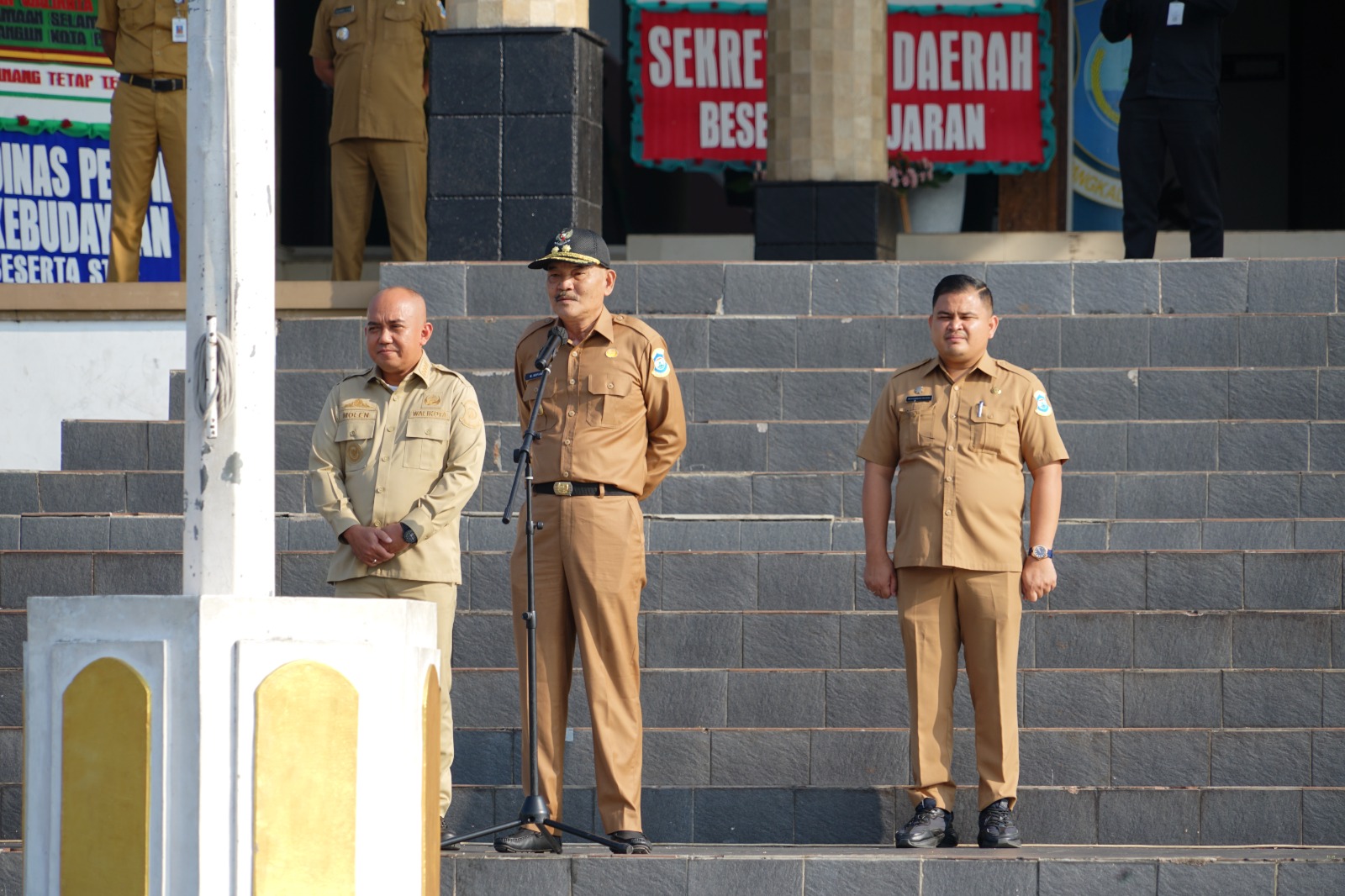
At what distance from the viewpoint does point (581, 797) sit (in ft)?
22.5

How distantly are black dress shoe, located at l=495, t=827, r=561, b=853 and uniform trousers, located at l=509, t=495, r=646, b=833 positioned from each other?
0.42ft

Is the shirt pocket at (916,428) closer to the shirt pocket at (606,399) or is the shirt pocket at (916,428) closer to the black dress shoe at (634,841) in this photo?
the shirt pocket at (606,399)

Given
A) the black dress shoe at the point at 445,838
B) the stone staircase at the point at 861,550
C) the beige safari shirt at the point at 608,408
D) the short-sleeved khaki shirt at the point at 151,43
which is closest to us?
the black dress shoe at the point at 445,838

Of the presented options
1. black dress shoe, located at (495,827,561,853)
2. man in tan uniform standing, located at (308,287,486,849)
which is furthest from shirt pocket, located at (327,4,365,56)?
black dress shoe, located at (495,827,561,853)

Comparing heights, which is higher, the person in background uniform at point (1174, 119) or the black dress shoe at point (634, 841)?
the person in background uniform at point (1174, 119)

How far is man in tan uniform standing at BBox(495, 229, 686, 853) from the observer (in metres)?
6.01

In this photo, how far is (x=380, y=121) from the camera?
1078 centimetres

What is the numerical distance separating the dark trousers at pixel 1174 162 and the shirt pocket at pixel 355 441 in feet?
16.6

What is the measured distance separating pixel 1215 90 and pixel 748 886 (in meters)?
5.81

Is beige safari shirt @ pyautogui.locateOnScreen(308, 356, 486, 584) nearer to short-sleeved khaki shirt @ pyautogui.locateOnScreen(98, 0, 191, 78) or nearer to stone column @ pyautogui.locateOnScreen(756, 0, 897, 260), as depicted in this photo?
stone column @ pyautogui.locateOnScreen(756, 0, 897, 260)

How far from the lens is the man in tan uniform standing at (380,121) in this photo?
10805mm

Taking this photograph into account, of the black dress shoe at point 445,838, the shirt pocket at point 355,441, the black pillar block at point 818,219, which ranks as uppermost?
the black pillar block at point 818,219

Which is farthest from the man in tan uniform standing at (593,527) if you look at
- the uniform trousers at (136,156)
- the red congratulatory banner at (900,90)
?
the red congratulatory banner at (900,90)

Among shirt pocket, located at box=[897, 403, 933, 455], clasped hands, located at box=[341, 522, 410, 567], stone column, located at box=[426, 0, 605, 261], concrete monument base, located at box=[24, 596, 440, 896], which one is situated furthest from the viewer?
stone column, located at box=[426, 0, 605, 261]
